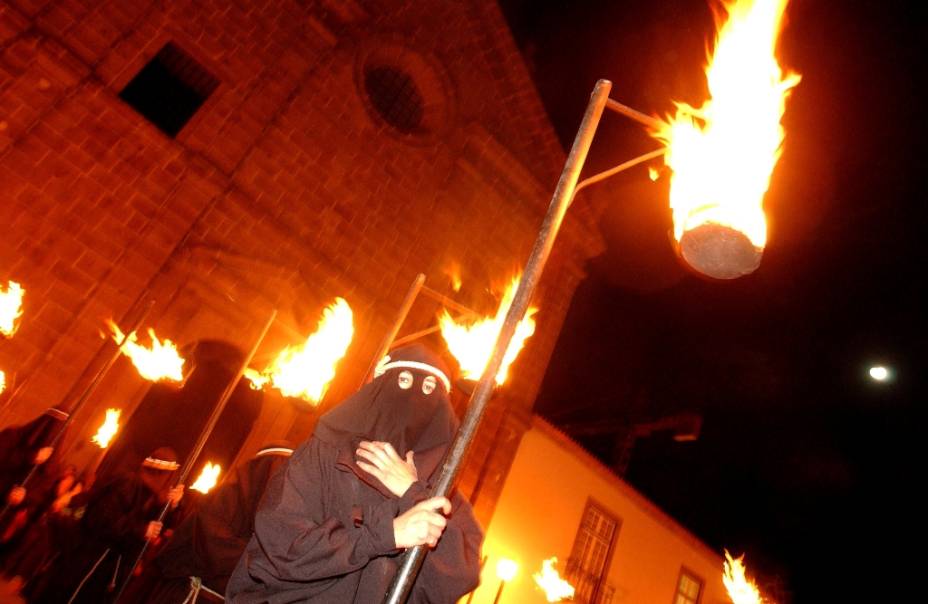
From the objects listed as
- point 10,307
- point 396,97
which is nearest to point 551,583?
point 396,97

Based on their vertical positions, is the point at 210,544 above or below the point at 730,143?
below

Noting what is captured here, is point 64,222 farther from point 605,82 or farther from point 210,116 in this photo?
point 605,82

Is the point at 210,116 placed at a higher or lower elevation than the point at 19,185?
higher

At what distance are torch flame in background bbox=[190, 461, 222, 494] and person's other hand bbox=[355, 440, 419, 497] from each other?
24.6 feet

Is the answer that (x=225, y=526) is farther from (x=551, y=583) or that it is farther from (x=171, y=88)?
(x=551, y=583)

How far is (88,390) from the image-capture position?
7059mm

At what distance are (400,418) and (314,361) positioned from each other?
245 inches

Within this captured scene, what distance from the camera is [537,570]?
14016mm

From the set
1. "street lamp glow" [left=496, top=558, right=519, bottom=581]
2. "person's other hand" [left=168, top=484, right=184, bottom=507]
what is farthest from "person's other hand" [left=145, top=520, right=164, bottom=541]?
"street lamp glow" [left=496, top=558, right=519, bottom=581]

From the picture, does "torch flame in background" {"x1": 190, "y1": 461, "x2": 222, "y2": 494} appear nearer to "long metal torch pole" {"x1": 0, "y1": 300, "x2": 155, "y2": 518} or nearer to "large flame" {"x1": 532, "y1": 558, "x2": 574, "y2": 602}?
"long metal torch pole" {"x1": 0, "y1": 300, "x2": 155, "y2": 518}

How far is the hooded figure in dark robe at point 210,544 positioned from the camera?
4.29 meters

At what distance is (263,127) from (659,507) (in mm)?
15607

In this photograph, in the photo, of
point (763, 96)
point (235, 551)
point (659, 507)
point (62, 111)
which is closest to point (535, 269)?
point (763, 96)

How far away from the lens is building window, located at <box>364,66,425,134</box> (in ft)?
38.2
